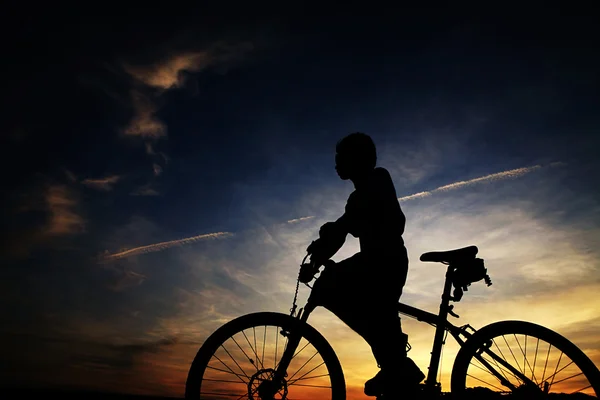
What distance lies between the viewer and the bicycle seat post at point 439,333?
4262 millimetres

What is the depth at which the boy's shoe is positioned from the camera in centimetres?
398

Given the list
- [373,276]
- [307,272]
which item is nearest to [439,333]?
[373,276]

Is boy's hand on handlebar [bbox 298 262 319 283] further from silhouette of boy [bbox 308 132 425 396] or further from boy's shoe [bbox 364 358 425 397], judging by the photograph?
boy's shoe [bbox 364 358 425 397]

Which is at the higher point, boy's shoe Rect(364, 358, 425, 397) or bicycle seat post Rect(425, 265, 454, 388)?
bicycle seat post Rect(425, 265, 454, 388)

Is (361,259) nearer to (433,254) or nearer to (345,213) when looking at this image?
(345,213)

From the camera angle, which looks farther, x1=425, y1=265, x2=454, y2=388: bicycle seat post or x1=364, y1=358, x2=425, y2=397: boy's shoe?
x1=425, y1=265, x2=454, y2=388: bicycle seat post

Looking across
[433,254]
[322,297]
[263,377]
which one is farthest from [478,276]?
[263,377]

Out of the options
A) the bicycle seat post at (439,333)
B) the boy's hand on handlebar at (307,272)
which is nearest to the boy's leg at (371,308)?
the boy's hand on handlebar at (307,272)

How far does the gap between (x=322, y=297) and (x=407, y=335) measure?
3.12 feet

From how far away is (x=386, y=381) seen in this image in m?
4.00

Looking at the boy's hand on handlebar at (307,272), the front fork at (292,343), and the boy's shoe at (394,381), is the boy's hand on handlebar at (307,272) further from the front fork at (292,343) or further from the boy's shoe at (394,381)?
the boy's shoe at (394,381)

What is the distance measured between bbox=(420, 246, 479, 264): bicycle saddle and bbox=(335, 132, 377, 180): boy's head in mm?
1212

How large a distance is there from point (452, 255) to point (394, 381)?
1488mm

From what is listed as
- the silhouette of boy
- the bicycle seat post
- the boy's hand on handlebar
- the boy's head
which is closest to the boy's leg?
the silhouette of boy
